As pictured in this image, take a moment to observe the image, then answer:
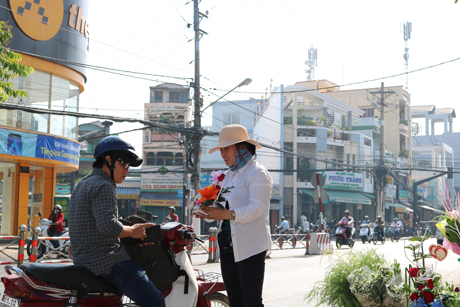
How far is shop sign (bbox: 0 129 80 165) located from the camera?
18.6 m

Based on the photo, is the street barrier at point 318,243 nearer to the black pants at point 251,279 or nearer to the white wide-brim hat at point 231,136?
the black pants at point 251,279

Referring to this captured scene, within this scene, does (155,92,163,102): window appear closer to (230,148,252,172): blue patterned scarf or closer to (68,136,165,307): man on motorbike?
(230,148,252,172): blue patterned scarf

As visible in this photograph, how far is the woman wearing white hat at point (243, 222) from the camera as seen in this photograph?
11.2 feet

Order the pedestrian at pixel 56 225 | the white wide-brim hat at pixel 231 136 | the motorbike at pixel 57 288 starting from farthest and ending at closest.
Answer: the pedestrian at pixel 56 225 → the white wide-brim hat at pixel 231 136 → the motorbike at pixel 57 288

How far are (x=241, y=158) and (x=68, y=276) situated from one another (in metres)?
1.48

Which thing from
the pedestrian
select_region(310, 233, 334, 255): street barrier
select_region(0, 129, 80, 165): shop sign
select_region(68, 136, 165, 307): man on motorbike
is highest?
select_region(0, 129, 80, 165): shop sign

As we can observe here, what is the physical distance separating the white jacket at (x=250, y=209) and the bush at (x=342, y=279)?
4.18 ft

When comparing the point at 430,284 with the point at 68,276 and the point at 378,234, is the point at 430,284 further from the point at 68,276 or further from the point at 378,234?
the point at 378,234

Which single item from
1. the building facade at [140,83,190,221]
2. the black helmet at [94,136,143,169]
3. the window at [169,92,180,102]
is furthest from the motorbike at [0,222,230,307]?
the window at [169,92,180,102]

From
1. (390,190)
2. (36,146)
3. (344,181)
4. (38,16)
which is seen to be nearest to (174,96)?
(344,181)

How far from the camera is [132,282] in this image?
10.1 feet

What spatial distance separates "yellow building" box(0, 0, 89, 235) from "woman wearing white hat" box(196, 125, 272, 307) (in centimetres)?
1699

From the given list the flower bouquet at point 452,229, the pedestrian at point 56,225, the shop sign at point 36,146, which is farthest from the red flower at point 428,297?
the shop sign at point 36,146

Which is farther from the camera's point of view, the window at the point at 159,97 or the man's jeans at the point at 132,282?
the window at the point at 159,97
